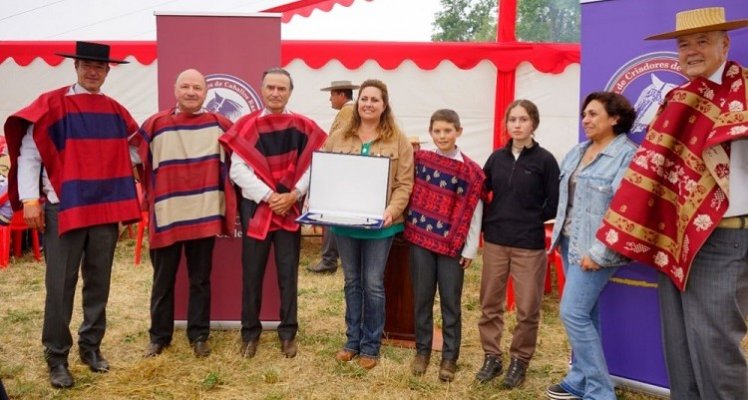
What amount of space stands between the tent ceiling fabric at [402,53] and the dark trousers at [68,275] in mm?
4096

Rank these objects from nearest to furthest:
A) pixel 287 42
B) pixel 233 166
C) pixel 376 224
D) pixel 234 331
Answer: pixel 376 224 < pixel 233 166 < pixel 234 331 < pixel 287 42

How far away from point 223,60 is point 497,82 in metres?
3.84

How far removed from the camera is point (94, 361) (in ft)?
11.7

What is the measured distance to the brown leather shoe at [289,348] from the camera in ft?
12.6

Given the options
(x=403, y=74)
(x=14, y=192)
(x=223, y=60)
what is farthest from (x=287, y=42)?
(x=14, y=192)

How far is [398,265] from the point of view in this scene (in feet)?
13.2

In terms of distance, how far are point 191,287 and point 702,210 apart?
2.82 meters

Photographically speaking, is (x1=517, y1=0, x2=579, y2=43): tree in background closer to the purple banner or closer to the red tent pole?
the red tent pole

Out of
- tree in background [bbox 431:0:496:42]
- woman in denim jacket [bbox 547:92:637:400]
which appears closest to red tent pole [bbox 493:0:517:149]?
tree in background [bbox 431:0:496:42]

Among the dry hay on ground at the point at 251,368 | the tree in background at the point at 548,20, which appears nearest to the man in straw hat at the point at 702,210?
the dry hay on ground at the point at 251,368

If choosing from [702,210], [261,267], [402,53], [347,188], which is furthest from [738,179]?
[402,53]

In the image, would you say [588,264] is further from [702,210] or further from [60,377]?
[60,377]

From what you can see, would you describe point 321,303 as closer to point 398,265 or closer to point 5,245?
point 398,265

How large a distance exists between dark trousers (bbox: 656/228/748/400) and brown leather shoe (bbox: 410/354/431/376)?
1542 mm
